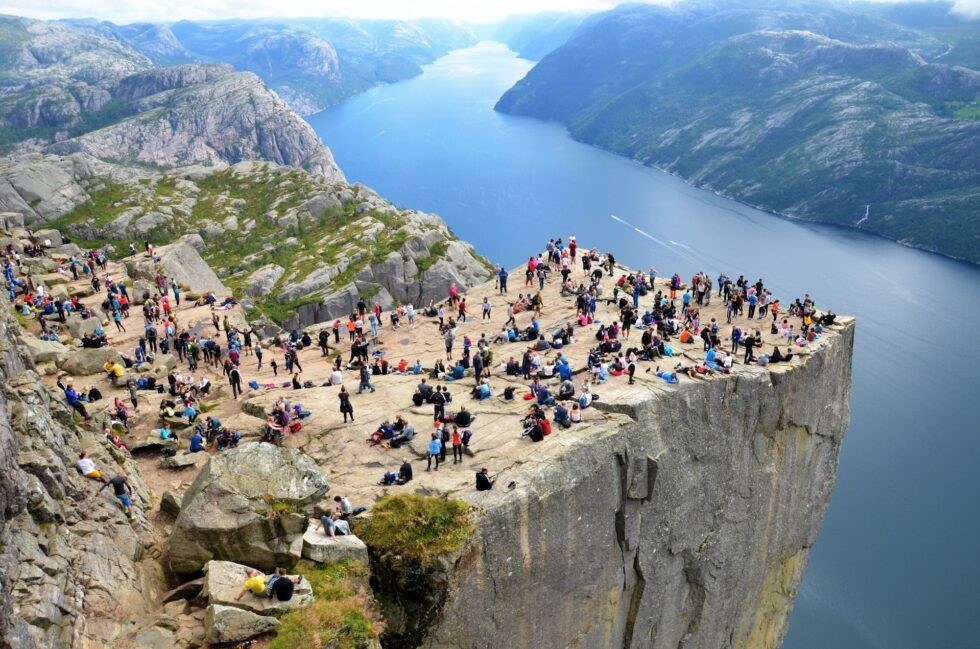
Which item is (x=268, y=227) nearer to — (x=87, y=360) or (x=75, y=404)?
(x=87, y=360)

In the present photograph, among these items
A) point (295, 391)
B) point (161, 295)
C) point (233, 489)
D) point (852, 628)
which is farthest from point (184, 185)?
point (852, 628)

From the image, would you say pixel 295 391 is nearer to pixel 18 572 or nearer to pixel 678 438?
pixel 18 572

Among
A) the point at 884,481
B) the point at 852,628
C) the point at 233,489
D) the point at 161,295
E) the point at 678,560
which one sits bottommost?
the point at 852,628

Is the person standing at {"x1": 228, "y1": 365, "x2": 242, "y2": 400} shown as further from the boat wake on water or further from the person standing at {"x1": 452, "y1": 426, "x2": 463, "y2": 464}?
the boat wake on water

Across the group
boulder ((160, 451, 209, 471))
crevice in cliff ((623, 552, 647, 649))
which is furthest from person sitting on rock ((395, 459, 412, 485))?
crevice in cliff ((623, 552, 647, 649))

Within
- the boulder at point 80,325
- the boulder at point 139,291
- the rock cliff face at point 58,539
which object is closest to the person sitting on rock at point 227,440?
the rock cliff face at point 58,539

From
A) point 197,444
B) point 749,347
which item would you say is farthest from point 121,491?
point 749,347
